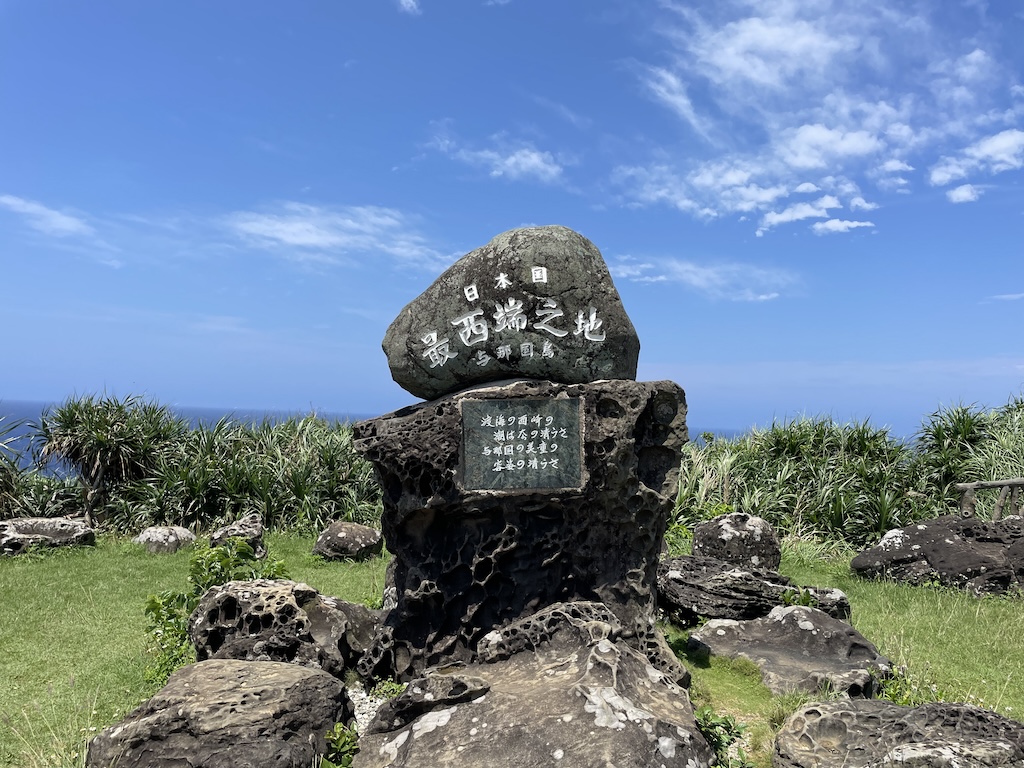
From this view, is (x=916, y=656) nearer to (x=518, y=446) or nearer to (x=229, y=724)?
(x=518, y=446)

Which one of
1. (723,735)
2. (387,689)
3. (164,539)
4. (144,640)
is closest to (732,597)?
(723,735)

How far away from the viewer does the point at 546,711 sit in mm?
3426

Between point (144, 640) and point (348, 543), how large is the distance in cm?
364

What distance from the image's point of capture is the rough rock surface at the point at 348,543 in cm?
977

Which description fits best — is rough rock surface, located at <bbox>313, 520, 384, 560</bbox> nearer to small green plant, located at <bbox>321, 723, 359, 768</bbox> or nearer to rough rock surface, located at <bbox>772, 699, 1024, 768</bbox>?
small green plant, located at <bbox>321, 723, 359, 768</bbox>

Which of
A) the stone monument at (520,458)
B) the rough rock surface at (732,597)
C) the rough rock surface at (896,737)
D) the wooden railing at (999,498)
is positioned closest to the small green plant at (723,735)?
the rough rock surface at (896,737)

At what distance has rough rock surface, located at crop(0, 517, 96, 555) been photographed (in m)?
9.88

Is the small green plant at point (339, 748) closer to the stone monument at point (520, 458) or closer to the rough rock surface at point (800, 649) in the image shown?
the stone monument at point (520, 458)

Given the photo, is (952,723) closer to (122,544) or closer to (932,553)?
(932,553)

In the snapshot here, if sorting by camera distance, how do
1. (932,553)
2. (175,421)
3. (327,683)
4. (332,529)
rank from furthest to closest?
(175,421) < (332,529) < (932,553) < (327,683)

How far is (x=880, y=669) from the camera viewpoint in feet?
16.7

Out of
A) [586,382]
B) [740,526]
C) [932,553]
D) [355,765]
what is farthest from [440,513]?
[932,553]

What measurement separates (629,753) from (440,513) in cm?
220

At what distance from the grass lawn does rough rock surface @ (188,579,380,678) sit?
0.56 meters
